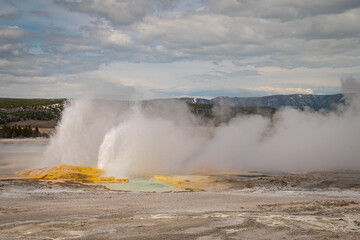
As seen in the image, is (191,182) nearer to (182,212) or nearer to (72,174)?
(72,174)

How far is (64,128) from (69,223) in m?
19.1

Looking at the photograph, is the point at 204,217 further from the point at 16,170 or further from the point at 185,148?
the point at 185,148

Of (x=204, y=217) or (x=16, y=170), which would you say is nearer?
(x=204, y=217)

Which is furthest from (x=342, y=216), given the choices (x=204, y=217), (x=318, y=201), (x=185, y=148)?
(x=185, y=148)

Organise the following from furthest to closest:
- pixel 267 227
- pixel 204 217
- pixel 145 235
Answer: pixel 204 217
pixel 267 227
pixel 145 235

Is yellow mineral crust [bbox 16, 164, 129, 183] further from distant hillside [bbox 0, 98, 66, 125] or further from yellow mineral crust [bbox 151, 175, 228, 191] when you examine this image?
distant hillside [bbox 0, 98, 66, 125]

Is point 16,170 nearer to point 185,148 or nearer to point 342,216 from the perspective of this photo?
point 185,148

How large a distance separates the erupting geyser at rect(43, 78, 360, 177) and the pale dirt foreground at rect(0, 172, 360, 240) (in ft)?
22.0

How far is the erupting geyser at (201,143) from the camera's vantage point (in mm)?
26375

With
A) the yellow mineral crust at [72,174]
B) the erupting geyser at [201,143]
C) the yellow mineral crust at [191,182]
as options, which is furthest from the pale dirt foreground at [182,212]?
the erupting geyser at [201,143]

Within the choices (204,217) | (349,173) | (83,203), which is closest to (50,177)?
(83,203)

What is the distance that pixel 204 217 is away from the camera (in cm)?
1240

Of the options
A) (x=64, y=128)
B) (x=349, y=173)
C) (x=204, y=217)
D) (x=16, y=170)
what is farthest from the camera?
(x=64, y=128)

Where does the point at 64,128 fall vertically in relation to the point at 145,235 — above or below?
above
